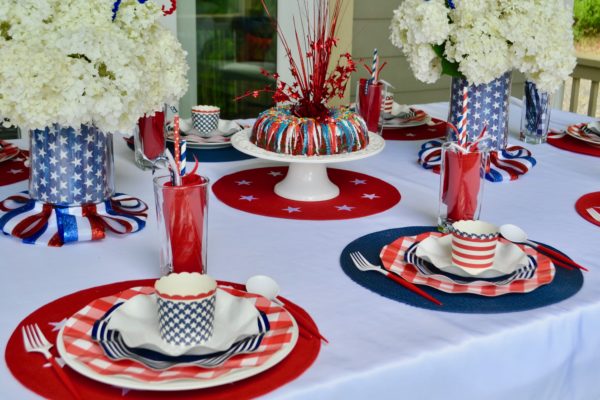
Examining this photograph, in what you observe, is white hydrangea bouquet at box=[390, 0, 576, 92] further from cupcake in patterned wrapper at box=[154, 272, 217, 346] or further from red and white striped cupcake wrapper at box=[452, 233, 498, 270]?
cupcake in patterned wrapper at box=[154, 272, 217, 346]

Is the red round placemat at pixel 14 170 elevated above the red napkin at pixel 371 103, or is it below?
below

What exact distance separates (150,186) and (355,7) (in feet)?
8.06

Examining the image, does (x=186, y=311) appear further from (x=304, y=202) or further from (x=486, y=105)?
(x=486, y=105)

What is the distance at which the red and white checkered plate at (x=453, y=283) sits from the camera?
→ 106 cm

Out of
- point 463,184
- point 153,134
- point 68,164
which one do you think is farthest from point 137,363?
point 153,134

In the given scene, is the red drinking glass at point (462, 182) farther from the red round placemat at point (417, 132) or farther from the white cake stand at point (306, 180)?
the red round placemat at point (417, 132)

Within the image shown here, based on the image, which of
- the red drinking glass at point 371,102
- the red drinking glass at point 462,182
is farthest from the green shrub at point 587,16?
the red drinking glass at point 462,182

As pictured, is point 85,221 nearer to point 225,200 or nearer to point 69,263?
point 69,263

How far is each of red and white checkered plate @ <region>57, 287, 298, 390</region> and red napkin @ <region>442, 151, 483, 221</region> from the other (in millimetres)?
517

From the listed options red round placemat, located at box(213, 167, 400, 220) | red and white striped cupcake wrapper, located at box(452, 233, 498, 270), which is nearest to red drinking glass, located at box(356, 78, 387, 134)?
red round placemat, located at box(213, 167, 400, 220)

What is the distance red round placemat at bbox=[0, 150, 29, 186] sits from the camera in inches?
62.6

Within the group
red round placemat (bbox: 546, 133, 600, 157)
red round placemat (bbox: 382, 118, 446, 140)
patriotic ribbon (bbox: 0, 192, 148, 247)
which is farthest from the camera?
red round placemat (bbox: 382, 118, 446, 140)

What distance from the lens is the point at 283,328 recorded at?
35.9 inches

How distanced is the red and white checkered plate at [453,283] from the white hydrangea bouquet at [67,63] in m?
0.47
